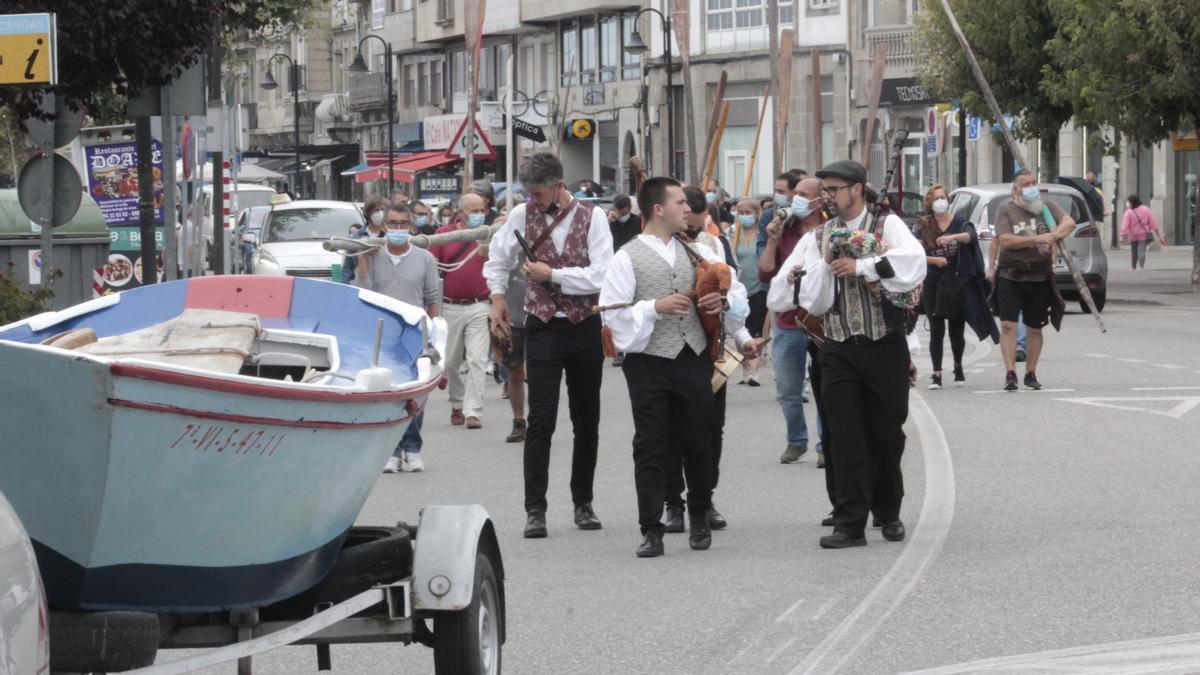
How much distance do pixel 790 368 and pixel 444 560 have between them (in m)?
7.35

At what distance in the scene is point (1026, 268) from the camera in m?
18.7

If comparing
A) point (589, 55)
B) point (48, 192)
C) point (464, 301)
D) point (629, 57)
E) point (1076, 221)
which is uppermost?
point (589, 55)

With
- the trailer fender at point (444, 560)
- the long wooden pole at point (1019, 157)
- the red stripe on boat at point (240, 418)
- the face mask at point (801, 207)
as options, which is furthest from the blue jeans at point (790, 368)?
the long wooden pole at point (1019, 157)

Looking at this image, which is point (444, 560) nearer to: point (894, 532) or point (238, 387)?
point (238, 387)

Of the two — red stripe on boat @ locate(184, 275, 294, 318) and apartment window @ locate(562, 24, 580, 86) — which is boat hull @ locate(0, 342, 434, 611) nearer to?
red stripe on boat @ locate(184, 275, 294, 318)

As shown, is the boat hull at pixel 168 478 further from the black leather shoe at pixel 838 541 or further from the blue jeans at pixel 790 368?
the blue jeans at pixel 790 368

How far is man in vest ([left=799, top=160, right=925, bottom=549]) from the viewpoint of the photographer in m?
10.3

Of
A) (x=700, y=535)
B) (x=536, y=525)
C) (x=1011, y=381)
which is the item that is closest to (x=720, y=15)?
(x=1011, y=381)

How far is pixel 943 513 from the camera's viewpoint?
11.4 meters

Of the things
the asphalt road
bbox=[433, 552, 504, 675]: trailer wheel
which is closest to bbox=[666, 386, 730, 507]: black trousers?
the asphalt road

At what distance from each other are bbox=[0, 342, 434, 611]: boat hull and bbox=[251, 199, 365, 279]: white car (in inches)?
973

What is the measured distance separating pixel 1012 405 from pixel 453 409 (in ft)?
14.3

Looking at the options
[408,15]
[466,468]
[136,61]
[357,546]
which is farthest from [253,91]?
[357,546]

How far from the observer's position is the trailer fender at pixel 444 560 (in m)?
6.61
